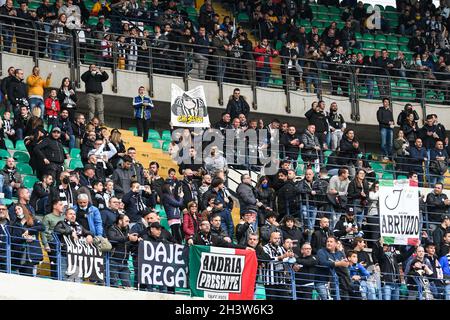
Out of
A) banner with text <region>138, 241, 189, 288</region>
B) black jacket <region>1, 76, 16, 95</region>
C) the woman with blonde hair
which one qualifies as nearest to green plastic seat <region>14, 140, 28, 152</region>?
black jacket <region>1, 76, 16, 95</region>

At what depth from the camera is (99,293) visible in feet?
77.3

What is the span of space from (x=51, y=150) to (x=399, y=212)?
588 cm

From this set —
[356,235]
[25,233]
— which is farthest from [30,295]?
[356,235]

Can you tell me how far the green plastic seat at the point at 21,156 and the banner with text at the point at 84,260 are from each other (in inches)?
167

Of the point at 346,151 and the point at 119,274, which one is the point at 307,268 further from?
the point at 346,151

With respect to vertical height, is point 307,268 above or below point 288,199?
below

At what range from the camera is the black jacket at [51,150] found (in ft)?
88.0

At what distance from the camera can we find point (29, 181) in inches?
1062

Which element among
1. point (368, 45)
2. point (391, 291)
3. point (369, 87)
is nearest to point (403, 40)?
point (368, 45)

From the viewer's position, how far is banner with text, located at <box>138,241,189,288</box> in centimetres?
2398

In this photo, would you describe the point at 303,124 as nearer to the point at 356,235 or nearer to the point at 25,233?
the point at 356,235
